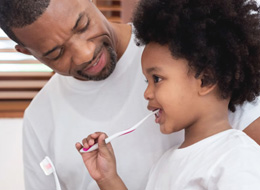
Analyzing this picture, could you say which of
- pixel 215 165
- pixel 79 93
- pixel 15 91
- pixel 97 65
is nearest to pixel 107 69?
pixel 97 65

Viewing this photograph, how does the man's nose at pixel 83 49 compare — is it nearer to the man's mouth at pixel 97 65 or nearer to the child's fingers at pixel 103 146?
the man's mouth at pixel 97 65

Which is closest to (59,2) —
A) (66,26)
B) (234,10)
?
(66,26)

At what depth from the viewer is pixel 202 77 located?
0.90 metres

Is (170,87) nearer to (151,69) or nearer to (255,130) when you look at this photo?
(151,69)

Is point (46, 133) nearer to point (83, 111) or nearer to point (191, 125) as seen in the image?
point (83, 111)

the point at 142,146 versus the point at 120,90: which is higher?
the point at 120,90

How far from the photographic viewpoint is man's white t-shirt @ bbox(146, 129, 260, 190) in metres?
0.78

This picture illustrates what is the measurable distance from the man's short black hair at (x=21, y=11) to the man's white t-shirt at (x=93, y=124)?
0.26 metres

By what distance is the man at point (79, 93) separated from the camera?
0.99 metres

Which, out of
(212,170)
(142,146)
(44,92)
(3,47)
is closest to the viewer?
(212,170)

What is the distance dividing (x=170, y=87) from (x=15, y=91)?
71.1 inches

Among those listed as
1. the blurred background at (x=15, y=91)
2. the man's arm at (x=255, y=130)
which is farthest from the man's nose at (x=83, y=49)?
the blurred background at (x=15, y=91)

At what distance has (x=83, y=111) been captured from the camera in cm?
116

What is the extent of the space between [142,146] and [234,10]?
453 mm
